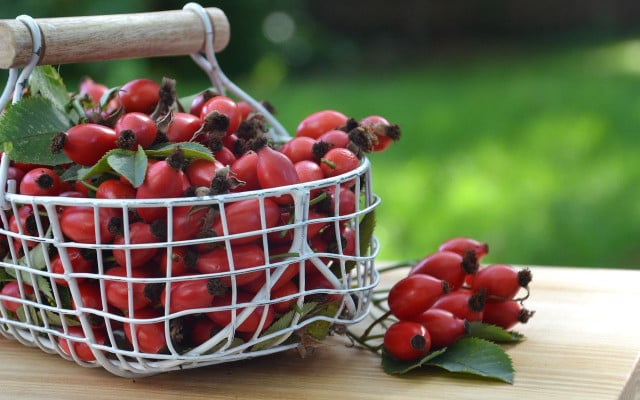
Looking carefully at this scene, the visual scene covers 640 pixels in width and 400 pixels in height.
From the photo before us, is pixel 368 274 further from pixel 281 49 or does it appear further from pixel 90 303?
pixel 281 49

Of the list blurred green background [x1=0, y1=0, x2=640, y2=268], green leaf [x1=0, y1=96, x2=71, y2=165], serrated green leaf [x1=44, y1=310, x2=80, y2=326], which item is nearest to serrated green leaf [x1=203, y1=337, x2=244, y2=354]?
serrated green leaf [x1=44, y1=310, x2=80, y2=326]

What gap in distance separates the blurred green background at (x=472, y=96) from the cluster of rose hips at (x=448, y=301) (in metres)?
1.59

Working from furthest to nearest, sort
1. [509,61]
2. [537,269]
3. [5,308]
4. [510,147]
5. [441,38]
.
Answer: [441,38] → [509,61] → [510,147] → [537,269] → [5,308]

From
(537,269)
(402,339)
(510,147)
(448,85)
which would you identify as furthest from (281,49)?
(402,339)

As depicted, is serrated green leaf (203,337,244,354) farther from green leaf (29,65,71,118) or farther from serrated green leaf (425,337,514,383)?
green leaf (29,65,71,118)

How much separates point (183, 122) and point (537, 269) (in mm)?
636

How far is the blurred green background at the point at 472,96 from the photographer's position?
3.03 meters

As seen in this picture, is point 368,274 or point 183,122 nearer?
point 183,122

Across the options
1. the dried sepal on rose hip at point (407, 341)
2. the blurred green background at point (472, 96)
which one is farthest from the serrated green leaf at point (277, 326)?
the blurred green background at point (472, 96)

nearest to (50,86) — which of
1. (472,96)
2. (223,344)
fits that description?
(223,344)

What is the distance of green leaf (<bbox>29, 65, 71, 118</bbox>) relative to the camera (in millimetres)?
1145

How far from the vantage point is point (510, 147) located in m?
3.73

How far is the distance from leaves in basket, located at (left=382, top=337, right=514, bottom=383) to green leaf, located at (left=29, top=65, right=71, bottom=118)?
482mm

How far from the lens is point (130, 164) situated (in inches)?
37.7
